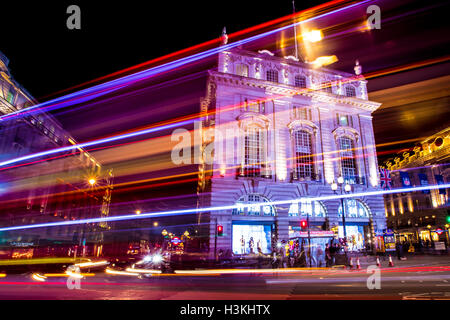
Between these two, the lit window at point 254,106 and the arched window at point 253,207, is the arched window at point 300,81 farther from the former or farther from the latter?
the arched window at point 253,207

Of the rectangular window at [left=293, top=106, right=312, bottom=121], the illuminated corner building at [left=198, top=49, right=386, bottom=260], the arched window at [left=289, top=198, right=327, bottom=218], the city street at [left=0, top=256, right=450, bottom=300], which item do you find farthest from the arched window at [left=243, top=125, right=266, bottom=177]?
the city street at [left=0, top=256, right=450, bottom=300]

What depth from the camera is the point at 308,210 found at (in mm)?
29984

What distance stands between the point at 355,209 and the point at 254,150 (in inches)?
579

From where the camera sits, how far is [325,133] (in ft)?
110

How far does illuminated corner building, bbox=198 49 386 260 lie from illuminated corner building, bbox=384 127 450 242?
11.0m

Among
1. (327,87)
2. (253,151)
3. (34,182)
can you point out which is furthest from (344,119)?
(34,182)

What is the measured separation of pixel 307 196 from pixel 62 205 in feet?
137

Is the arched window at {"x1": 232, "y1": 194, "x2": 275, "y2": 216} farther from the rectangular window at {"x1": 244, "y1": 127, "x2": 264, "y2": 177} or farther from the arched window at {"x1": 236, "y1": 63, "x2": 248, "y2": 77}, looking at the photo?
the arched window at {"x1": 236, "y1": 63, "x2": 248, "y2": 77}

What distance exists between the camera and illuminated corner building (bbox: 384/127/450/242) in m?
43.7

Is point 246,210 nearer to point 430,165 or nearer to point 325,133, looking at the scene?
point 325,133

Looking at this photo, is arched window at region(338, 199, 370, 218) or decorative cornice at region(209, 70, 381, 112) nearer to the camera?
arched window at region(338, 199, 370, 218)

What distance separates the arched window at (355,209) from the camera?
31.0 metres

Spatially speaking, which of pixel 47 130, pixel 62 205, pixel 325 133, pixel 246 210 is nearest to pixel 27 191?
pixel 47 130

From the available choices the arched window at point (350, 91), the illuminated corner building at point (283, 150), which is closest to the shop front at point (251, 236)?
the illuminated corner building at point (283, 150)
